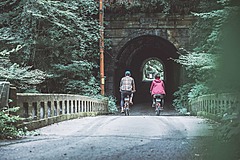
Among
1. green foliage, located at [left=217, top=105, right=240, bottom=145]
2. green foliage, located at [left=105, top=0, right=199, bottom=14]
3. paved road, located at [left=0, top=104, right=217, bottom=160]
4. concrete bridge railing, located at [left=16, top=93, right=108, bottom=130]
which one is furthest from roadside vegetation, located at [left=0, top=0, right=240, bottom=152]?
green foliage, located at [left=217, top=105, right=240, bottom=145]

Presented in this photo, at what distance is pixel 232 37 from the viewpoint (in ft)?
9.84

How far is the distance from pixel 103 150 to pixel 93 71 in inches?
487

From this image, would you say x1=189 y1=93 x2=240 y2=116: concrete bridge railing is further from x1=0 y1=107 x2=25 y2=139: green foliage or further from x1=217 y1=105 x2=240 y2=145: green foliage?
x1=0 y1=107 x2=25 y2=139: green foliage

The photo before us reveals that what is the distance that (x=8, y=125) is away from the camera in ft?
18.0

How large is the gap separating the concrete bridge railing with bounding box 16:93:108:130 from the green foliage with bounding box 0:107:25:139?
41cm

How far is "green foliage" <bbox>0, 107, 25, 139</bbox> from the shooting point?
5.28 m

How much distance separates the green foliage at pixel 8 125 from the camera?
208 inches

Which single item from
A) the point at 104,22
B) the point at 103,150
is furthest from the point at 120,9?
the point at 103,150

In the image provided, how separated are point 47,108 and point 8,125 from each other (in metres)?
1.88

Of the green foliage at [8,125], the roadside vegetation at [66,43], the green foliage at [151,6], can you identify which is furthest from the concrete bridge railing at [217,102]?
the green foliage at [151,6]

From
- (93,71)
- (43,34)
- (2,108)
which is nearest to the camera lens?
(2,108)

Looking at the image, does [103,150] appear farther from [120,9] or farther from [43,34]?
[120,9]

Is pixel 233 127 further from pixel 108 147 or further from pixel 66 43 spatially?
pixel 66 43

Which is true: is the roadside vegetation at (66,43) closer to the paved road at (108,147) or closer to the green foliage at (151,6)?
the green foliage at (151,6)
